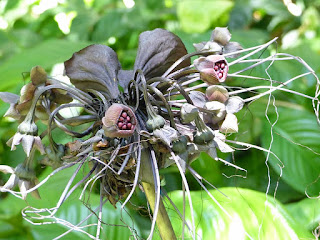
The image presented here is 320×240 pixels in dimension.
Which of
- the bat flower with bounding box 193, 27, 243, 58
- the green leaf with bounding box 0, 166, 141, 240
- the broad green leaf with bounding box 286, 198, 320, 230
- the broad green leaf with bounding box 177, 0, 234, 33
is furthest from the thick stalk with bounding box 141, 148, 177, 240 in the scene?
the broad green leaf with bounding box 177, 0, 234, 33

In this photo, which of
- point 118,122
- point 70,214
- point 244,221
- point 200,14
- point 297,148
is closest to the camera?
point 118,122

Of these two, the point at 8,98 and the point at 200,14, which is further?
the point at 200,14

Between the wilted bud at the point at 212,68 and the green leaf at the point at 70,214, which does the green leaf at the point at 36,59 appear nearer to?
the green leaf at the point at 70,214

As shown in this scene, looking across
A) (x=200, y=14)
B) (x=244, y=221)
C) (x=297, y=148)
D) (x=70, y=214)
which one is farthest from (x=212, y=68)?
(x=200, y=14)

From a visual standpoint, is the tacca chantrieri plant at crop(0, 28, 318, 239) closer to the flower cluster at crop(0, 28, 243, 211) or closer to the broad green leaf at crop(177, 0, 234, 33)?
the flower cluster at crop(0, 28, 243, 211)

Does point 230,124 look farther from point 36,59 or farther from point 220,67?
point 36,59

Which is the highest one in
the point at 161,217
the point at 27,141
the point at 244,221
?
the point at 27,141

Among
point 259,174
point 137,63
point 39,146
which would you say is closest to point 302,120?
point 259,174

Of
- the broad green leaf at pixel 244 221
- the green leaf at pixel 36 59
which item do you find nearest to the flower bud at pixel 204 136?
the broad green leaf at pixel 244 221
